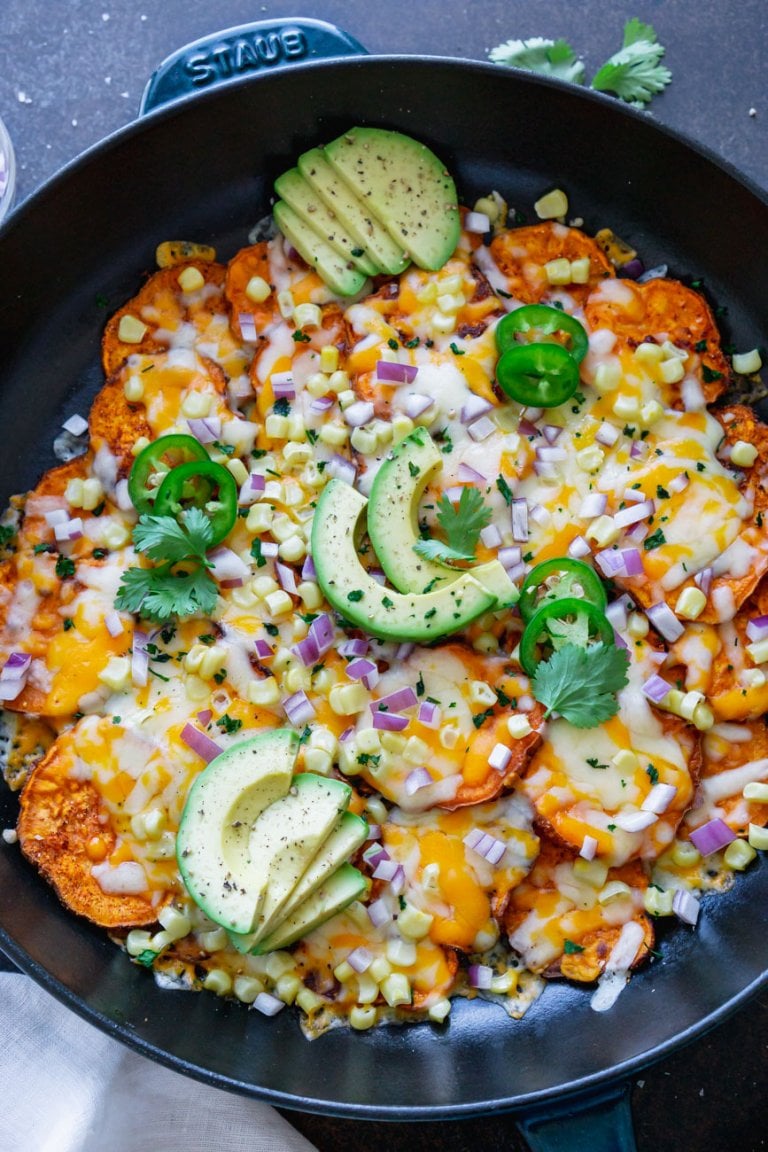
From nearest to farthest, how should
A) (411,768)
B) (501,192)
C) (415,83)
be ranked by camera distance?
1. (411,768)
2. (415,83)
3. (501,192)

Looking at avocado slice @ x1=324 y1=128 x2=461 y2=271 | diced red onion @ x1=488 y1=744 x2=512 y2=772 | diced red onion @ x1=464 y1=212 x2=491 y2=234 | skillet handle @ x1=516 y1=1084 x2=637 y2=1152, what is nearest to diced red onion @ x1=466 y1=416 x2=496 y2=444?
avocado slice @ x1=324 y1=128 x2=461 y2=271

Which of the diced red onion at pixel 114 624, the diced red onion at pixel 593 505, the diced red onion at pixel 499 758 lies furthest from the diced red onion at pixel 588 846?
the diced red onion at pixel 114 624

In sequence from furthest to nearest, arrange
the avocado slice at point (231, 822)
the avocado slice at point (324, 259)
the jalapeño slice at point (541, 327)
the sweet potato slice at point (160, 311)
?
the sweet potato slice at point (160, 311) < the avocado slice at point (324, 259) < the jalapeño slice at point (541, 327) < the avocado slice at point (231, 822)

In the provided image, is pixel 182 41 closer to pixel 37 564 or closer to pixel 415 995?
pixel 37 564

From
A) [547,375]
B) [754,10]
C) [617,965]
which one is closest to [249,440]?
[547,375]

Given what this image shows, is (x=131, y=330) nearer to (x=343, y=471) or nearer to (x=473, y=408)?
(x=343, y=471)

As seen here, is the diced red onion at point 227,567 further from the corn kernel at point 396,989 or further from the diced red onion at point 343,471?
the corn kernel at point 396,989

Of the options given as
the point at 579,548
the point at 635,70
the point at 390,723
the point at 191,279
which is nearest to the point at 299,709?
the point at 390,723
